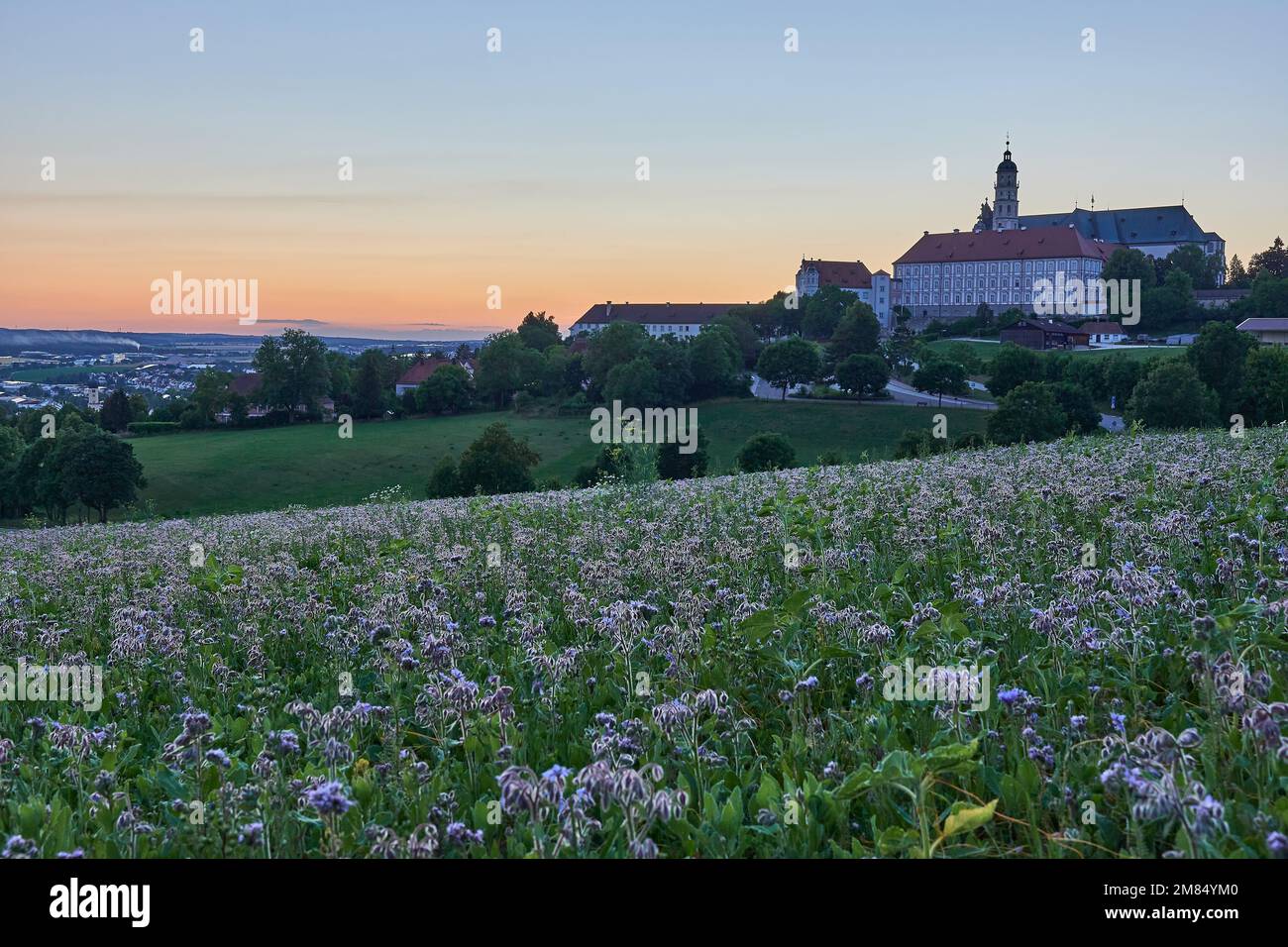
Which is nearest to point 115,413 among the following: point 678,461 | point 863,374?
point 678,461

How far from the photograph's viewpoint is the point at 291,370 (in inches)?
4889

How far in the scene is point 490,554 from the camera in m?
9.60

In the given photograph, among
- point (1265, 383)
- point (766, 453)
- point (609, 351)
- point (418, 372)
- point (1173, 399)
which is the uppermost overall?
point (609, 351)

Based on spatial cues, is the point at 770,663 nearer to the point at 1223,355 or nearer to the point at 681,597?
the point at 681,597

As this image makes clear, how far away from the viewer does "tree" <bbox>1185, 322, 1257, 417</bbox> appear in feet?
296

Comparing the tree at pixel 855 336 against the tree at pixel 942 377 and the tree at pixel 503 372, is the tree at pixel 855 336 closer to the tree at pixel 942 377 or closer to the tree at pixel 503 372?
the tree at pixel 942 377

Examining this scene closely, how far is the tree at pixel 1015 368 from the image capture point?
11731cm

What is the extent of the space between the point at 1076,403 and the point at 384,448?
65.0m

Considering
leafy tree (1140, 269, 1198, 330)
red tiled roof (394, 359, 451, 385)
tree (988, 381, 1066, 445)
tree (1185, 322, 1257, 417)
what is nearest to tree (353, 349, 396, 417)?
red tiled roof (394, 359, 451, 385)

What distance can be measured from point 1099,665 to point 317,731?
3757 mm

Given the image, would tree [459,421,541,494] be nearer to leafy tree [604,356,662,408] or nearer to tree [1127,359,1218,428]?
leafy tree [604,356,662,408]

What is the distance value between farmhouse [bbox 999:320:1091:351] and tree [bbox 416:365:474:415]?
81834 mm

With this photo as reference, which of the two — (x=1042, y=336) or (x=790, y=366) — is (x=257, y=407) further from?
(x=1042, y=336)
